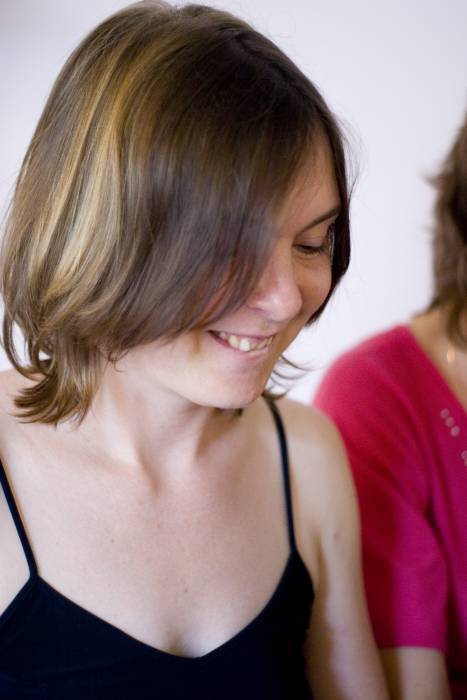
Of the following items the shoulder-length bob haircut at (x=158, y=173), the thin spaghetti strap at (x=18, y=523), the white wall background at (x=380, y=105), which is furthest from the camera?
the white wall background at (x=380, y=105)

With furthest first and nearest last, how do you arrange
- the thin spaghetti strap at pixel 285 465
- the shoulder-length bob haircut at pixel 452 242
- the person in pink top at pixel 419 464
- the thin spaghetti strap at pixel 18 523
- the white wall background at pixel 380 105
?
the white wall background at pixel 380 105
the shoulder-length bob haircut at pixel 452 242
the person in pink top at pixel 419 464
the thin spaghetti strap at pixel 285 465
the thin spaghetti strap at pixel 18 523

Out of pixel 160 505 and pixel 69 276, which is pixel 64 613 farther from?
pixel 69 276

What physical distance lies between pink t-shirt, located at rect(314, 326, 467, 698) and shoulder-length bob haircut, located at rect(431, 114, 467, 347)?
0.27 feet

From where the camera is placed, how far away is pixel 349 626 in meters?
1.17

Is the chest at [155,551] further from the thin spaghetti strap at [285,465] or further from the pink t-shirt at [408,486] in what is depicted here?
the pink t-shirt at [408,486]

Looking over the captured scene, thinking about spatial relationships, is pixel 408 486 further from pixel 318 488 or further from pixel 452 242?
pixel 452 242

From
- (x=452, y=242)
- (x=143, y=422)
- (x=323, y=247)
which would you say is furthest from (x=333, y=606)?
(x=452, y=242)

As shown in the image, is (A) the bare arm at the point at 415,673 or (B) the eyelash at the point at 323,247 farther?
(A) the bare arm at the point at 415,673

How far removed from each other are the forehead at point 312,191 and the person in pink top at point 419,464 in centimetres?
52

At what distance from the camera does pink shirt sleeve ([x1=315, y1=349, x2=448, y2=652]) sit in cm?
128

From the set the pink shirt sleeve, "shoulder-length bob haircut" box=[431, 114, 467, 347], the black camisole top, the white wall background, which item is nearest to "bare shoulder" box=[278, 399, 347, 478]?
the pink shirt sleeve

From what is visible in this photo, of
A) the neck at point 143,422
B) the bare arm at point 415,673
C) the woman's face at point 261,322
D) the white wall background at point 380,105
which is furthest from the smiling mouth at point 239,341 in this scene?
the white wall background at point 380,105

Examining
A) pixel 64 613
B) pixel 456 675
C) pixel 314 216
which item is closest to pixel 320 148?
pixel 314 216

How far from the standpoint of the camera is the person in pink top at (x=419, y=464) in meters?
1.27
